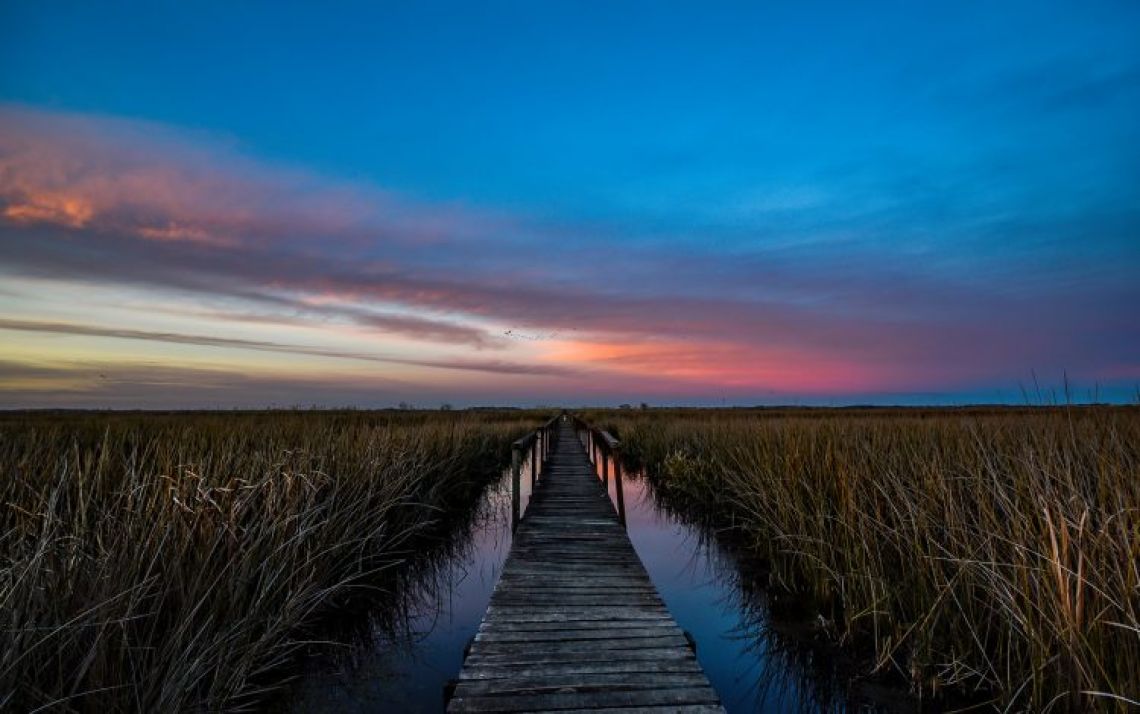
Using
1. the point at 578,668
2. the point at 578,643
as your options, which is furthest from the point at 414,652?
the point at 578,668

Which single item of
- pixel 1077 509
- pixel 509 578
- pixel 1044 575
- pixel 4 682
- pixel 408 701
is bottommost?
pixel 408 701

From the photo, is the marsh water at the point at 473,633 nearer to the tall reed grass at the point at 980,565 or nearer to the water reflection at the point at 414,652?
the water reflection at the point at 414,652

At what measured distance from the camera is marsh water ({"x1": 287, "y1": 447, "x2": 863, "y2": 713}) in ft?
15.4

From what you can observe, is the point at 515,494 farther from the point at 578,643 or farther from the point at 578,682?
the point at 578,682

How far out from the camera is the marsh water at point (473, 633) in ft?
15.4

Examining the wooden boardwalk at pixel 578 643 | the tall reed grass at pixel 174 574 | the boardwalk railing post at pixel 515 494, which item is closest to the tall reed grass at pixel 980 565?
the wooden boardwalk at pixel 578 643

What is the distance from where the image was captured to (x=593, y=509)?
35.3 ft

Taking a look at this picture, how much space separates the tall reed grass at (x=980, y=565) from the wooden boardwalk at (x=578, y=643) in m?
1.61

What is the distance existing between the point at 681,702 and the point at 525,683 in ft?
3.57

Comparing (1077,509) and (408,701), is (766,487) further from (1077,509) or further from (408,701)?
(408,701)

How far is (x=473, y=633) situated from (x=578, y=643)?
2115mm

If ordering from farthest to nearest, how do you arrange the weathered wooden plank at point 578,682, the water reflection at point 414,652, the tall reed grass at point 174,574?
the water reflection at point 414,652 < the weathered wooden plank at point 578,682 < the tall reed grass at point 174,574

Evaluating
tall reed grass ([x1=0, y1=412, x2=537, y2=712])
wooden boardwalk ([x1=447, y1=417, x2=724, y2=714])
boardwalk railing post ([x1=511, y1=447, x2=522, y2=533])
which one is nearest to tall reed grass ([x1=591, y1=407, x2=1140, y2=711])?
wooden boardwalk ([x1=447, y1=417, x2=724, y2=714])

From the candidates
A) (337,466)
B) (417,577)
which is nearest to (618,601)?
(417,577)
